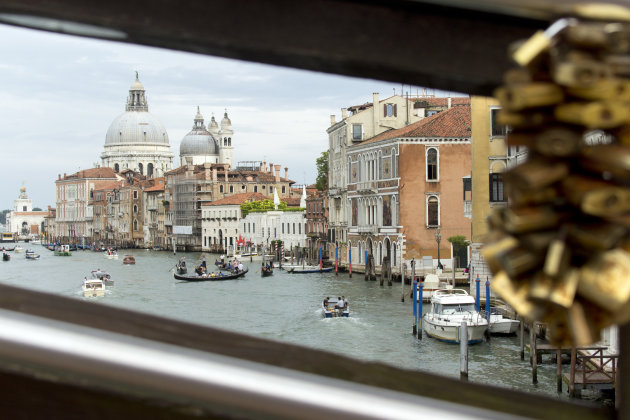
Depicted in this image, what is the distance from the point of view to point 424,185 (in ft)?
70.9

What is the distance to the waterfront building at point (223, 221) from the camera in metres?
41.3

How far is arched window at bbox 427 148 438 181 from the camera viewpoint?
2133cm

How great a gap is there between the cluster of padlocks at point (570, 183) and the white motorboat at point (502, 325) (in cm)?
1161

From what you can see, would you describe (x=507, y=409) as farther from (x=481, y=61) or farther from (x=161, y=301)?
(x=161, y=301)

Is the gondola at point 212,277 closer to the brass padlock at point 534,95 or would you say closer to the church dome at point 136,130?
the brass padlock at point 534,95

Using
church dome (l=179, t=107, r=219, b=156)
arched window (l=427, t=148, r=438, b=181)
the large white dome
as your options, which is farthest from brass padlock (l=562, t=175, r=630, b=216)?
the large white dome

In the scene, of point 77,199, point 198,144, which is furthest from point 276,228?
point 77,199

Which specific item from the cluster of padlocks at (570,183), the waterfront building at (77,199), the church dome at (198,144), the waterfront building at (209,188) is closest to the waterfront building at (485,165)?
the cluster of padlocks at (570,183)

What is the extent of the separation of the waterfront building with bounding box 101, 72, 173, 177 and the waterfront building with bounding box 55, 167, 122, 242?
2678mm

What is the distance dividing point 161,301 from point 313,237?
12.4 meters

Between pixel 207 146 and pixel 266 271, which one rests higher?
pixel 207 146

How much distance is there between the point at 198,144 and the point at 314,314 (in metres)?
44.5

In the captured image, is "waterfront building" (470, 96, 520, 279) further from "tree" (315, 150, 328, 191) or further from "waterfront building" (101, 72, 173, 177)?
"waterfront building" (101, 72, 173, 177)

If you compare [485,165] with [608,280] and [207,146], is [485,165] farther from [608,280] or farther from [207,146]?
[207,146]
